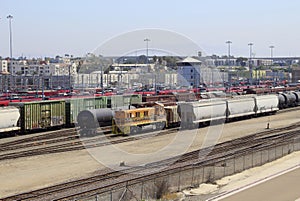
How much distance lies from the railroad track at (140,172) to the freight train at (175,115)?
7.70 m

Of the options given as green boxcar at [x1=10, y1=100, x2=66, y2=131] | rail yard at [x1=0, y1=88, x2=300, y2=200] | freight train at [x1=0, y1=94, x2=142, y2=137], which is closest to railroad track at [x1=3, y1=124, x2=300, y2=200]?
rail yard at [x1=0, y1=88, x2=300, y2=200]

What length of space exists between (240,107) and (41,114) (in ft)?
81.2

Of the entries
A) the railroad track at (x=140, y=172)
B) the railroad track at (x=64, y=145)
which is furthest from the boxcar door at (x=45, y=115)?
the railroad track at (x=140, y=172)

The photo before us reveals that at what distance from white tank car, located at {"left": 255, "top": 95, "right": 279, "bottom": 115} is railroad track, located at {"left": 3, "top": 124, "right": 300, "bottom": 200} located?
20.9 m

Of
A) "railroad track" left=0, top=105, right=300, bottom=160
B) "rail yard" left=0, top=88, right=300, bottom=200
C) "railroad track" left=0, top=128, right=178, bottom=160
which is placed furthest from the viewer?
"railroad track" left=0, top=105, right=300, bottom=160

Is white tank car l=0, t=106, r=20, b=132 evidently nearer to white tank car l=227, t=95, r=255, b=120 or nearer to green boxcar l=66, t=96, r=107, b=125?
green boxcar l=66, t=96, r=107, b=125

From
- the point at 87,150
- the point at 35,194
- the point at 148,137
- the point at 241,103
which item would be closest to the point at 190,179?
the point at 35,194

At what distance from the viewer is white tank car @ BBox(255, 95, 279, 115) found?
66875 millimetres

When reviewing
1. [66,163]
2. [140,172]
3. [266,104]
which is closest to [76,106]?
[66,163]

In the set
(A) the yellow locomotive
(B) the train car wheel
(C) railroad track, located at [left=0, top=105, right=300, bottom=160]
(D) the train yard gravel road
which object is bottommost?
(D) the train yard gravel road

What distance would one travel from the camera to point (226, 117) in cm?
5831

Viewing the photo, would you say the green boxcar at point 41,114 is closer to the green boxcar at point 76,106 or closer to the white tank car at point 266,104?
the green boxcar at point 76,106

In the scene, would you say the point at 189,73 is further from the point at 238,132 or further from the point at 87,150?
the point at 87,150

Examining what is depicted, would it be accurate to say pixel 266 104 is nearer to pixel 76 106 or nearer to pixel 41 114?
pixel 76 106
